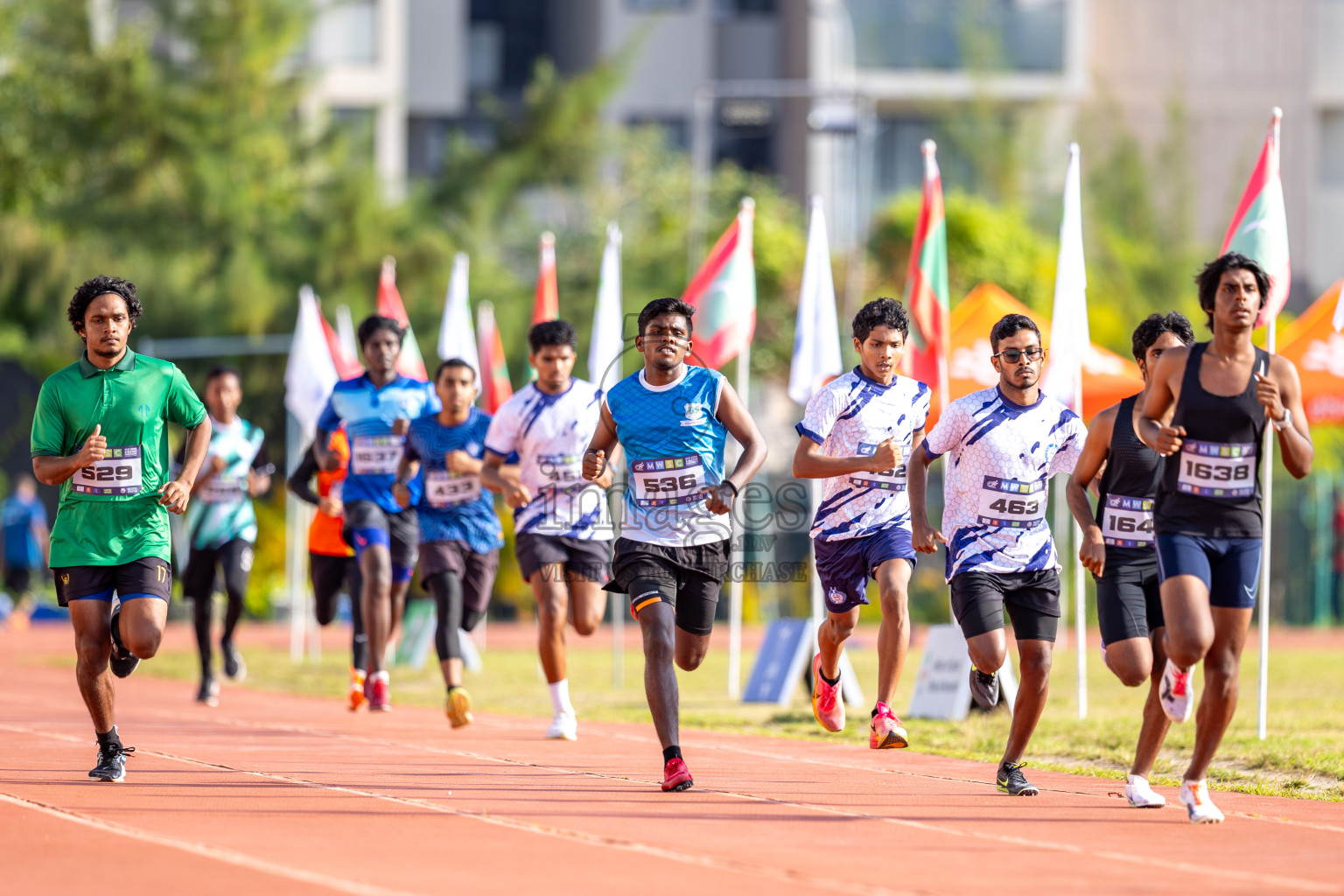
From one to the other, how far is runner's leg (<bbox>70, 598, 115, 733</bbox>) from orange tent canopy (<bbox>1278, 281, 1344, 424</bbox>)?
12007 mm

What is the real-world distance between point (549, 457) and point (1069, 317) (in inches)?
149

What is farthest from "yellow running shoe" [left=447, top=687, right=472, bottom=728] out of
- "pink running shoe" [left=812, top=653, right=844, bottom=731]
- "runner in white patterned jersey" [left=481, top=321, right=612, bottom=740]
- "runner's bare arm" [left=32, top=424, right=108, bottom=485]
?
"runner's bare arm" [left=32, top=424, right=108, bottom=485]

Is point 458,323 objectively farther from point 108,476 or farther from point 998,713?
point 108,476

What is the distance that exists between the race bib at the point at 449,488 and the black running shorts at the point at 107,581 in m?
3.57

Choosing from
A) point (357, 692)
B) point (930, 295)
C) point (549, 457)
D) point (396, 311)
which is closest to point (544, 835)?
point (549, 457)

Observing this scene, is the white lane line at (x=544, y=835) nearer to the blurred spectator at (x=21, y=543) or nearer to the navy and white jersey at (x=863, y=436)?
the navy and white jersey at (x=863, y=436)

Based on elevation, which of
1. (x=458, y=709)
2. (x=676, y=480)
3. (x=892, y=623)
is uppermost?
(x=676, y=480)

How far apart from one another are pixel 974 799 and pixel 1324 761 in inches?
99.4

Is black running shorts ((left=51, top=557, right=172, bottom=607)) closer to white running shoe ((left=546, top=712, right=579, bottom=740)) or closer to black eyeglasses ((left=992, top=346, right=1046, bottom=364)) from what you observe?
white running shoe ((left=546, top=712, right=579, bottom=740))

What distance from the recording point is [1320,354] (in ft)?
57.7

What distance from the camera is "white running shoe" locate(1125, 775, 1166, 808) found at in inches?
324

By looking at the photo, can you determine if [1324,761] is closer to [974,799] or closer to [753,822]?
[974,799]

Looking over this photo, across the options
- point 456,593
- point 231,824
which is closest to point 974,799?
point 231,824

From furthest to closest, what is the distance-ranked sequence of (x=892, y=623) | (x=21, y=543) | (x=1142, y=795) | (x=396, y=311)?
(x=21, y=543), (x=396, y=311), (x=892, y=623), (x=1142, y=795)
